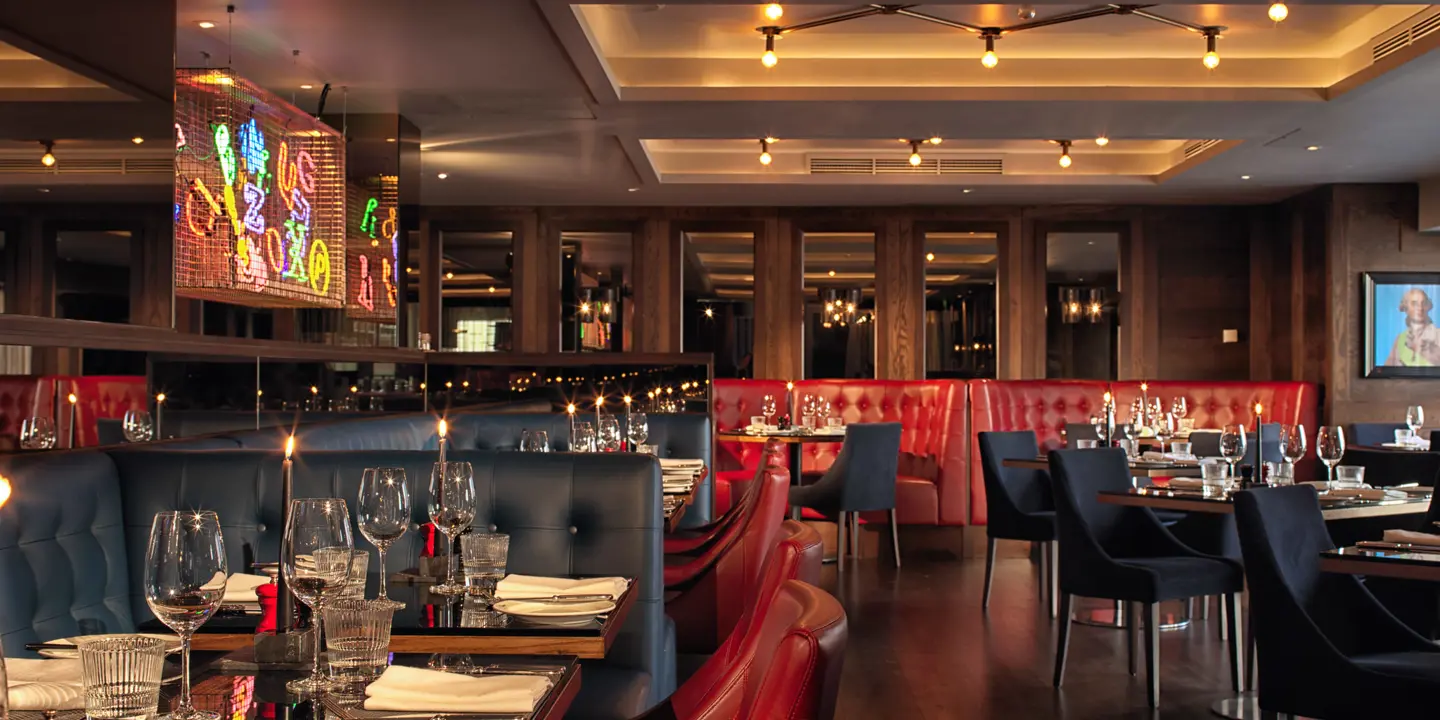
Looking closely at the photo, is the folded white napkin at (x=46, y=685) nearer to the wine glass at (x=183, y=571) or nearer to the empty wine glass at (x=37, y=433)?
the wine glass at (x=183, y=571)

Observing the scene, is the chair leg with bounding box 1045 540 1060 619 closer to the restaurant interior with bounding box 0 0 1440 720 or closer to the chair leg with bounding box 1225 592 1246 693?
the restaurant interior with bounding box 0 0 1440 720

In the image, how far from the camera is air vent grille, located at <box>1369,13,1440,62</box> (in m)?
5.99

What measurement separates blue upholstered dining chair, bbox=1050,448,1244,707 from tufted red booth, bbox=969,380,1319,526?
393 cm

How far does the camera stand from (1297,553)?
10.6ft

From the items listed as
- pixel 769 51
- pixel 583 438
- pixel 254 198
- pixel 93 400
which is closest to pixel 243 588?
pixel 93 400

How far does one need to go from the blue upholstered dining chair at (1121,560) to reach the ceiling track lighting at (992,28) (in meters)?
2.41

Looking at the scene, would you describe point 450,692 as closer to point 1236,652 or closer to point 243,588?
point 243,588

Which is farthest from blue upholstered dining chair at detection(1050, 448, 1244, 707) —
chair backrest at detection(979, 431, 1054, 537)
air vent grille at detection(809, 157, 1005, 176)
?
air vent grille at detection(809, 157, 1005, 176)

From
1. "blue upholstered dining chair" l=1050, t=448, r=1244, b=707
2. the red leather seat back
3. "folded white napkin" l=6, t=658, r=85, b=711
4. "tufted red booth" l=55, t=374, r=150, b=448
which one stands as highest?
"tufted red booth" l=55, t=374, r=150, b=448

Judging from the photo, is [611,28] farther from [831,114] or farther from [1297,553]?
[1297,553]

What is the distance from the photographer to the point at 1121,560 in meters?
4.61

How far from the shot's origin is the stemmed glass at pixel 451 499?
7.90 ft

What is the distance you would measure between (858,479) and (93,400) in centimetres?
504

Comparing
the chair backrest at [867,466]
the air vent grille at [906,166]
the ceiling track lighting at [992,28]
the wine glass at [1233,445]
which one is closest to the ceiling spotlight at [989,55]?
the ceiling track lighting at [992,28]
